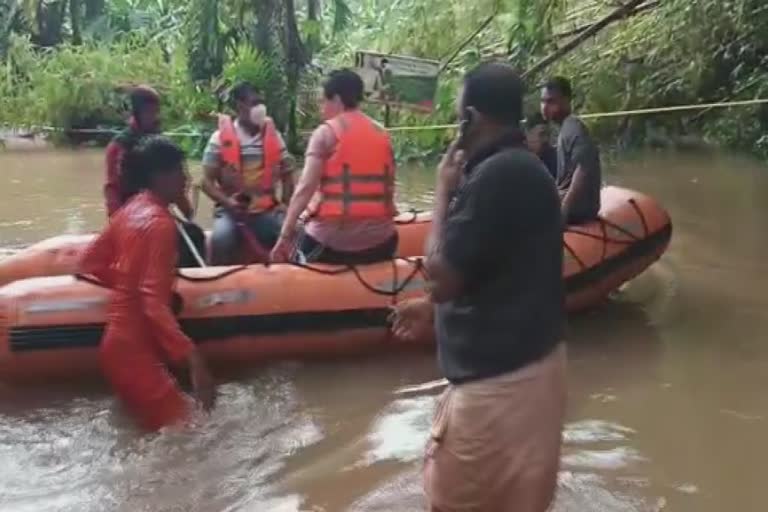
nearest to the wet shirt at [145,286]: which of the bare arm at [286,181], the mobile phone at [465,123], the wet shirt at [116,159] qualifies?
the wet shirt at [116,159]

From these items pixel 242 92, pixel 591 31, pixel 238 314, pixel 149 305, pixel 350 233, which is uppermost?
pixel 591 31

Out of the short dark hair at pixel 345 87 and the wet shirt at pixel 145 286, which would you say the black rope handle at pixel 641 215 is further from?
the wet shirt at pixel 145 286

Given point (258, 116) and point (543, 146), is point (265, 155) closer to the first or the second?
point (258, 116)

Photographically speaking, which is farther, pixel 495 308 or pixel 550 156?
pixel 550 156

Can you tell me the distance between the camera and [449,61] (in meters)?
12.5

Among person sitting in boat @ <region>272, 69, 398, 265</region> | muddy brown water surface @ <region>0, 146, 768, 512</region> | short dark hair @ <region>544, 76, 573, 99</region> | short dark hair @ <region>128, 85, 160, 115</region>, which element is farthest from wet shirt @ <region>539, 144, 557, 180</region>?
short dark hair @ <region>128, 85, 160, 115</region>

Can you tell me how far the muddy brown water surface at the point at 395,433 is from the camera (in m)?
3.96

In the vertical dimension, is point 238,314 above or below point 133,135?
below

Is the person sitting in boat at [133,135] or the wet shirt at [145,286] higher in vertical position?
the person sitting in boat at [133,135]

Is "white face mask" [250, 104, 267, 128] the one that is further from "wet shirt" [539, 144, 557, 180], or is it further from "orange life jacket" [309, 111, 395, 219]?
"wet shirt" [539, 144, 557, 180]

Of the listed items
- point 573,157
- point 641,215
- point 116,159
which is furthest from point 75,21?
point 573,157

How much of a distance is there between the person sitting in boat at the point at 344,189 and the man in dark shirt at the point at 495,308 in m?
2.67

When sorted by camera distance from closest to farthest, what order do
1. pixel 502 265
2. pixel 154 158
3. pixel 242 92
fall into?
pixel 502 265, pixel 154 158, pixel 242 92

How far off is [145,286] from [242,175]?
1.84m
